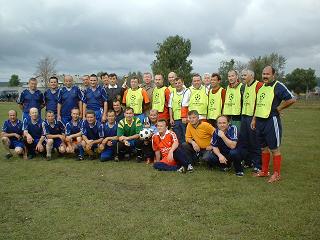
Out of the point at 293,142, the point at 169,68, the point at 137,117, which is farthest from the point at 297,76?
the point at 137,117

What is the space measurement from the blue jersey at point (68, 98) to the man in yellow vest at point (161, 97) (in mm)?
1956

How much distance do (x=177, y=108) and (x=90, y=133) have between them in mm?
2155

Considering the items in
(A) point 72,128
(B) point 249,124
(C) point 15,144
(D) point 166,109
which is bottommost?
(C) point 15,144

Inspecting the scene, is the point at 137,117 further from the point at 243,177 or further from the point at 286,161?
the point at 286,161

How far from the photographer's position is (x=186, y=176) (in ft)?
22.2

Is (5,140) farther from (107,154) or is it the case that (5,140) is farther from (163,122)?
(163,122)

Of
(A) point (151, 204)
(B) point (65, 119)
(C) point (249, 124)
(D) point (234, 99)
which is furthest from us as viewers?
(B) point (65, 119)

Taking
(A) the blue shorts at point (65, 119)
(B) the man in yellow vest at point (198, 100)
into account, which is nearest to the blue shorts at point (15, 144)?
(A) the blue shorts at point (65, 119)

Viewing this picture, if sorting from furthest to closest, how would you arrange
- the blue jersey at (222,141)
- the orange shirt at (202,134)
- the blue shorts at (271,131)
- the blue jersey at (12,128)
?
1. the blue jersey at (12,128)
2. the orange shirt at (202,134)
3. the blue jersey at (222,141)
4. the blue shorts at (271,131)

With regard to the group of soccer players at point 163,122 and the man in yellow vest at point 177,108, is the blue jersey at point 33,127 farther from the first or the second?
the man in yellow vest at point 177,108

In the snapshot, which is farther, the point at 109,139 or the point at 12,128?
the point at 12,128

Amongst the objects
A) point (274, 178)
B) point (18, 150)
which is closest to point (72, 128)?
point (18, 150)

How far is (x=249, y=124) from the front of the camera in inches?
279

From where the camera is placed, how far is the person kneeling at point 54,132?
865cm
